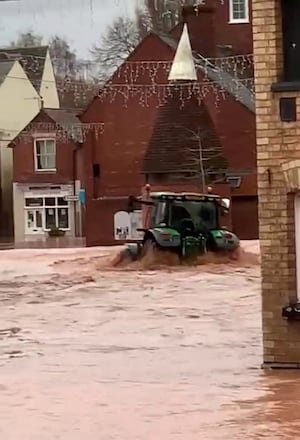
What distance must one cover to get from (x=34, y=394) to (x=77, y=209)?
4876cm

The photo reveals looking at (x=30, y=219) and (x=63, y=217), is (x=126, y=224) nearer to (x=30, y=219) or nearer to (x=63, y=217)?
(x=63, y=217)

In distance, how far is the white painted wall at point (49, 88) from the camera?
2832 inches

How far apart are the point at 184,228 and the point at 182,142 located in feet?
46.9

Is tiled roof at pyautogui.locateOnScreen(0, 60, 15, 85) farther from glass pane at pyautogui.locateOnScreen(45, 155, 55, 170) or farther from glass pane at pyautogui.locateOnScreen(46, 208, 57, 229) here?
glass pane at pyautogui.locateOnScreen(46, 208, 57, 229)

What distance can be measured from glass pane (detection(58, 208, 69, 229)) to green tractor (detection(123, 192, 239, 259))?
25.5 meters

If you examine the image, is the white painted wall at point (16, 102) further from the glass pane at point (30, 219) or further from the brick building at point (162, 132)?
the brick building at point (162, 132)

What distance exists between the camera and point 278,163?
1416 cm

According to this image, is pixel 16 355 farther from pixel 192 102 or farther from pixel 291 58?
pixel 192 102

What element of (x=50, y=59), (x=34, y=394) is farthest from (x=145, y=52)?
(x=34, y=394)

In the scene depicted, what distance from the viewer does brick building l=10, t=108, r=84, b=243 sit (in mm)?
61781

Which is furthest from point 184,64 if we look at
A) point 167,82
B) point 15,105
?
point 15,105

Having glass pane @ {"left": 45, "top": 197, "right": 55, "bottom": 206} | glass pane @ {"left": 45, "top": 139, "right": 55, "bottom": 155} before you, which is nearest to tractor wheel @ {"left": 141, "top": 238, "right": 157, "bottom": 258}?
glass pane @ {"left": 45, "top": 139, "right": 55, "bottom": 155}

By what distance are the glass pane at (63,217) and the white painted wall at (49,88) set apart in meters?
10.7

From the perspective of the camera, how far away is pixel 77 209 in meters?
62.1
